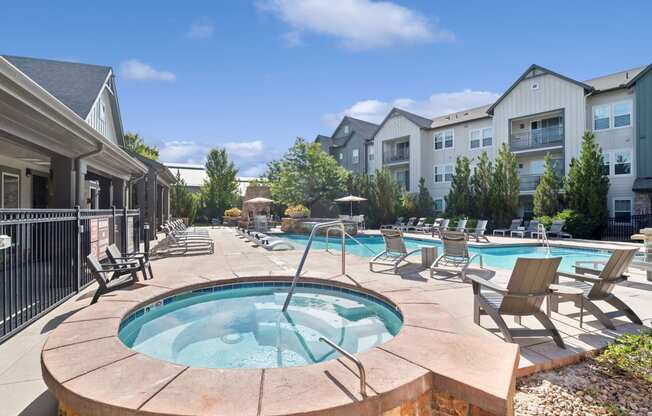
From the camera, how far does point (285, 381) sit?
Answer: 101 inches

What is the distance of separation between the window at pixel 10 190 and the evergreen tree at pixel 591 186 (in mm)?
23640

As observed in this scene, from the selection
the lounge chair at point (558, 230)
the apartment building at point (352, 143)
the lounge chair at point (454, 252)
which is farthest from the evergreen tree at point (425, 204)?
the lounge chair at point (454, 252)

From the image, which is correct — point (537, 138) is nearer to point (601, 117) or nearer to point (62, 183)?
point (601, 117)

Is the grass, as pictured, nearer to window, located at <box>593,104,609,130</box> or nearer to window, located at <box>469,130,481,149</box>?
window, located at <box>593,104,609,130</box>

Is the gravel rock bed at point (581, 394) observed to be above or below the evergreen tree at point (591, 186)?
below

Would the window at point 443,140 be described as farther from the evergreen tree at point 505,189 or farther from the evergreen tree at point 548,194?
the evergreen tree at point 548,194

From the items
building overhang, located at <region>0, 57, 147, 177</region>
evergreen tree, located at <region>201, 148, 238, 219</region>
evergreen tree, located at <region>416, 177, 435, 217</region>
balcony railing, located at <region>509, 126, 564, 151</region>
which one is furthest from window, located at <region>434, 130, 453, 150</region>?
building overhang, located at <region>0, 57, 147, 177</region>

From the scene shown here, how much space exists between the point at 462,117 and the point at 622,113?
1019cm

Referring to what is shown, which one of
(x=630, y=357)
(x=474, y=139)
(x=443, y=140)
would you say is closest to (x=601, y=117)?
(x=474, y=139)

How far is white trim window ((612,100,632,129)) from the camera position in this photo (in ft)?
61.9

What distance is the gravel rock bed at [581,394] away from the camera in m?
2.87

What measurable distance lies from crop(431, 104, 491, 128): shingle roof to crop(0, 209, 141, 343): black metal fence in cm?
2513

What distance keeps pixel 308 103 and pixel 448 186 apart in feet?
48.1

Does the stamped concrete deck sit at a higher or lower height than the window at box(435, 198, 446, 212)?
lower
